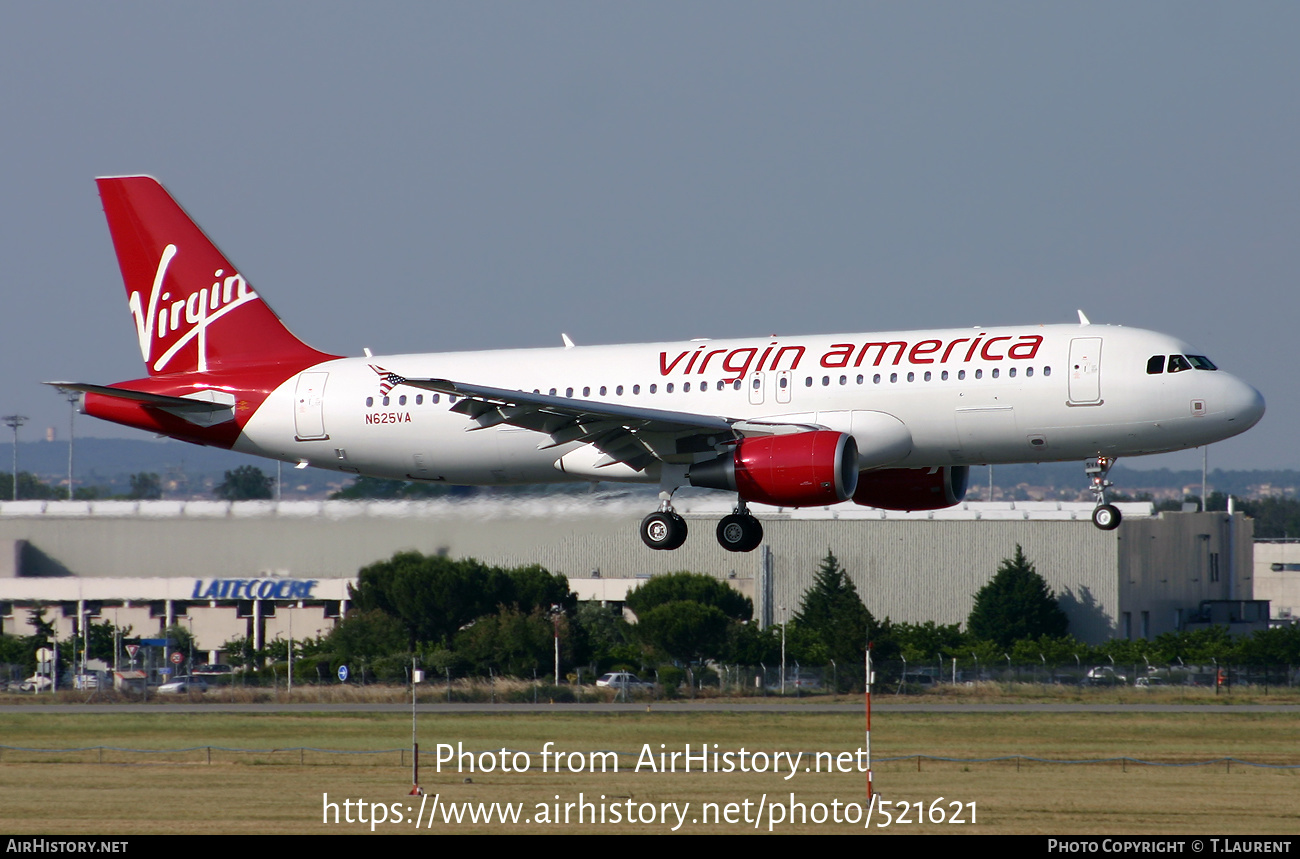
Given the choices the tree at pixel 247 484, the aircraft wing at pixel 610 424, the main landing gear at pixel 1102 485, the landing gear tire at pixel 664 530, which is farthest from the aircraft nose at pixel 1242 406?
the tree at pixel 247 484

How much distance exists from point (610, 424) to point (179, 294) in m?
13.8

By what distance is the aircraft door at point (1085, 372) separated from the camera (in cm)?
3503

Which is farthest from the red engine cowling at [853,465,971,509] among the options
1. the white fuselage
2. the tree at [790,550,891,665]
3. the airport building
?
the tree at [790,550,891,665]

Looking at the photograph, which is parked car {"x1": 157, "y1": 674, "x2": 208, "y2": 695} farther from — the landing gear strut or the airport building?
the landing gear strut

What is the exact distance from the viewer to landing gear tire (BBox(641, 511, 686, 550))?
3831 cm

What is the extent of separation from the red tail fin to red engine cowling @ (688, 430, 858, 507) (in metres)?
13.0

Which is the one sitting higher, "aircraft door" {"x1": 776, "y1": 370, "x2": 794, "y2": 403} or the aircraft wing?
"aircraft door" {"x1": 776, "y1": 370, "x2": 794, "y2": 403}

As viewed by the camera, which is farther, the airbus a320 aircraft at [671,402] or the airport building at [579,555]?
the airport building at [579,555]

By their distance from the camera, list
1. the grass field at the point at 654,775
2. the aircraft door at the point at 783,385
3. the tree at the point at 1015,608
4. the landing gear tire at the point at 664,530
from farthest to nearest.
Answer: the tree at the point at 1015,608
the landing gear tire at the point at 664,530
the aircraft door at the point at 783,385
the grass field at the point at 654,775

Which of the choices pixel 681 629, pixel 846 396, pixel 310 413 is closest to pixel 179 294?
pixel 310 413

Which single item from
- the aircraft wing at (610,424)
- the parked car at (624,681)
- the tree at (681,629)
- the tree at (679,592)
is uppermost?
the aircraft wing at (610,424)

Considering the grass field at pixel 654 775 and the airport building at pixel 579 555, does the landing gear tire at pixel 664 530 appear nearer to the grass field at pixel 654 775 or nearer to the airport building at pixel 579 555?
the grass field at pixel 654 775

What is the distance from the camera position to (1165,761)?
4581cm

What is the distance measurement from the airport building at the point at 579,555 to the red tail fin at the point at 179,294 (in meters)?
8.22
